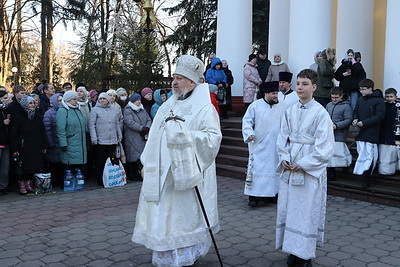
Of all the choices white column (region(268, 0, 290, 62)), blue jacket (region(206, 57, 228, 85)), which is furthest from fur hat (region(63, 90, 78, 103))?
white column (region(268, 0, 290, 62))

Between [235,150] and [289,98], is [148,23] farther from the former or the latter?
[289,98]

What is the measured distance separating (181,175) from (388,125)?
482 centimetres

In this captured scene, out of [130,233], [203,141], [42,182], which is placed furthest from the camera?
[42,182]

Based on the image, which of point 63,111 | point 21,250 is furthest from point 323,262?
point 63,111

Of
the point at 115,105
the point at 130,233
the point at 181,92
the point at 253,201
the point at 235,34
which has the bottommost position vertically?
the point at 130,233

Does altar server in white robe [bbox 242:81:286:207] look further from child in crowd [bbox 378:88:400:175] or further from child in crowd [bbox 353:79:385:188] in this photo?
child in crowd [bbox 378:88:400:175]

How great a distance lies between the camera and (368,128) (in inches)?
295

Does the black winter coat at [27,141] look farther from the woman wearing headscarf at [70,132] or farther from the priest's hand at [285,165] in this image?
the priest's hand at [285,165]

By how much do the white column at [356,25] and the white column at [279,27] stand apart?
221 cm

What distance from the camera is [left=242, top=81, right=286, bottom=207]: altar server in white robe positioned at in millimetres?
7137

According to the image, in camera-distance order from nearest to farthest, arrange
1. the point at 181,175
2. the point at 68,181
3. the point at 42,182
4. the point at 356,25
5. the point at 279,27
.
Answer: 1. the point at 181,175
2. the point at 42,182
3. the point at 68,181
4. the point at 356,25
5. the point at 279,27

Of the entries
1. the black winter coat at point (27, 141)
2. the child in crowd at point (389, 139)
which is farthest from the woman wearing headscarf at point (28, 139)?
the child in crowd at point (389, 139)

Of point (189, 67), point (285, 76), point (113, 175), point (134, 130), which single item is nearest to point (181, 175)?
point (189, 67)

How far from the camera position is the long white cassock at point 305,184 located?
4.29 meters
